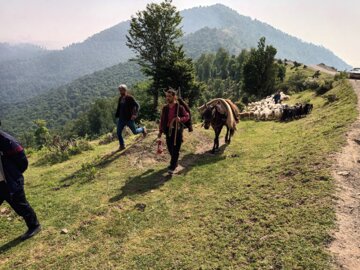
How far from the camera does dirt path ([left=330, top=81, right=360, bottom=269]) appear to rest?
4949 mm

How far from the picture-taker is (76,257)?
19.7ft

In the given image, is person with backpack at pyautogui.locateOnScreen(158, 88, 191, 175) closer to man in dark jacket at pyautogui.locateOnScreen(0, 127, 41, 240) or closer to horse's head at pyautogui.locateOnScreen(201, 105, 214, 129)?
horse's head at pyautogui.locateOnScreen(201, 105, 214, 129)

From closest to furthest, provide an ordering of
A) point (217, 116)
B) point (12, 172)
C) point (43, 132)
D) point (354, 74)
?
point (12, 172) → point (217, 116) → point (354, 74) → point (43, 132)

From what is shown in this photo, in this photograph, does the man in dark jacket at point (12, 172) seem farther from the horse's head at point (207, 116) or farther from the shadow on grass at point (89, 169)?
the horse's head at point (207, 116)

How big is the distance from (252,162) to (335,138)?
9.73ft

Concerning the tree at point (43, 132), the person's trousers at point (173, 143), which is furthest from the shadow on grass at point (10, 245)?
the tree at point (43, 132)

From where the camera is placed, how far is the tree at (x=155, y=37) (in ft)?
129

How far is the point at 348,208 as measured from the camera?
6.18 metres

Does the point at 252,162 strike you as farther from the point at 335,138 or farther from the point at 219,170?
the point at 335,138

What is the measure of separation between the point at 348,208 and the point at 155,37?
1512 inches

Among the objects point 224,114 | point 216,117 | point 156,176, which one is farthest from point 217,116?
point 156,176

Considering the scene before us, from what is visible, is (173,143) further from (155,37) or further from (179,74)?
(155,37)

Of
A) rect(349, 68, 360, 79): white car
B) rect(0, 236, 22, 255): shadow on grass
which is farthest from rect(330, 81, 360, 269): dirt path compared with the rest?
rect(349, 68, 360, 79): white car

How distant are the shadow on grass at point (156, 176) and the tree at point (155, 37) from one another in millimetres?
28035
